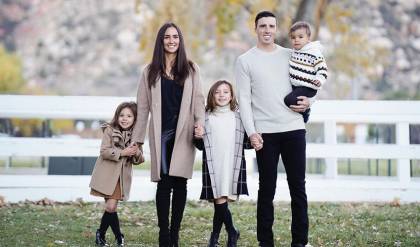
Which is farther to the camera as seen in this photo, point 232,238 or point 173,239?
point 232,238

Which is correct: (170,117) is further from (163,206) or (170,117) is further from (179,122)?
(163,206)

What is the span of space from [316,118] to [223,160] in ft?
10.9

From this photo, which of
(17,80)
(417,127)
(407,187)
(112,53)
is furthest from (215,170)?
(112,53)

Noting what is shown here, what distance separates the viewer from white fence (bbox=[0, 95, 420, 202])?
880 centimetres

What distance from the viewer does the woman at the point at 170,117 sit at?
575cm

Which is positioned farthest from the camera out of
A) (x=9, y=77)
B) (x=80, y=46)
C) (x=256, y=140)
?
(x=80, y=46)

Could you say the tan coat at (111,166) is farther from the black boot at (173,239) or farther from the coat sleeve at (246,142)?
the coat sleeve at (246,142)

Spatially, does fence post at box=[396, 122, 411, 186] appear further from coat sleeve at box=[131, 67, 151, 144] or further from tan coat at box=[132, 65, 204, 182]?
coat sleeve at box=[131, 67, 151, 144]

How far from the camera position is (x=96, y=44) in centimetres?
3447

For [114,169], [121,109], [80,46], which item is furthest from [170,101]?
[80,46]

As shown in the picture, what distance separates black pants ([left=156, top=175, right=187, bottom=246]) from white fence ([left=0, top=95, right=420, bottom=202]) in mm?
3068

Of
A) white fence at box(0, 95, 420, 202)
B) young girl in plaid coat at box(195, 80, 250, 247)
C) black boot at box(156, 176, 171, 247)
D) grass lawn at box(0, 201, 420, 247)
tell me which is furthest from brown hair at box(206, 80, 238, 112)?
white fence at box(0, 95, 420, 202)

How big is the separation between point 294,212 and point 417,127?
8033 millimetres

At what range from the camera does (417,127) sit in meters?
13.3
